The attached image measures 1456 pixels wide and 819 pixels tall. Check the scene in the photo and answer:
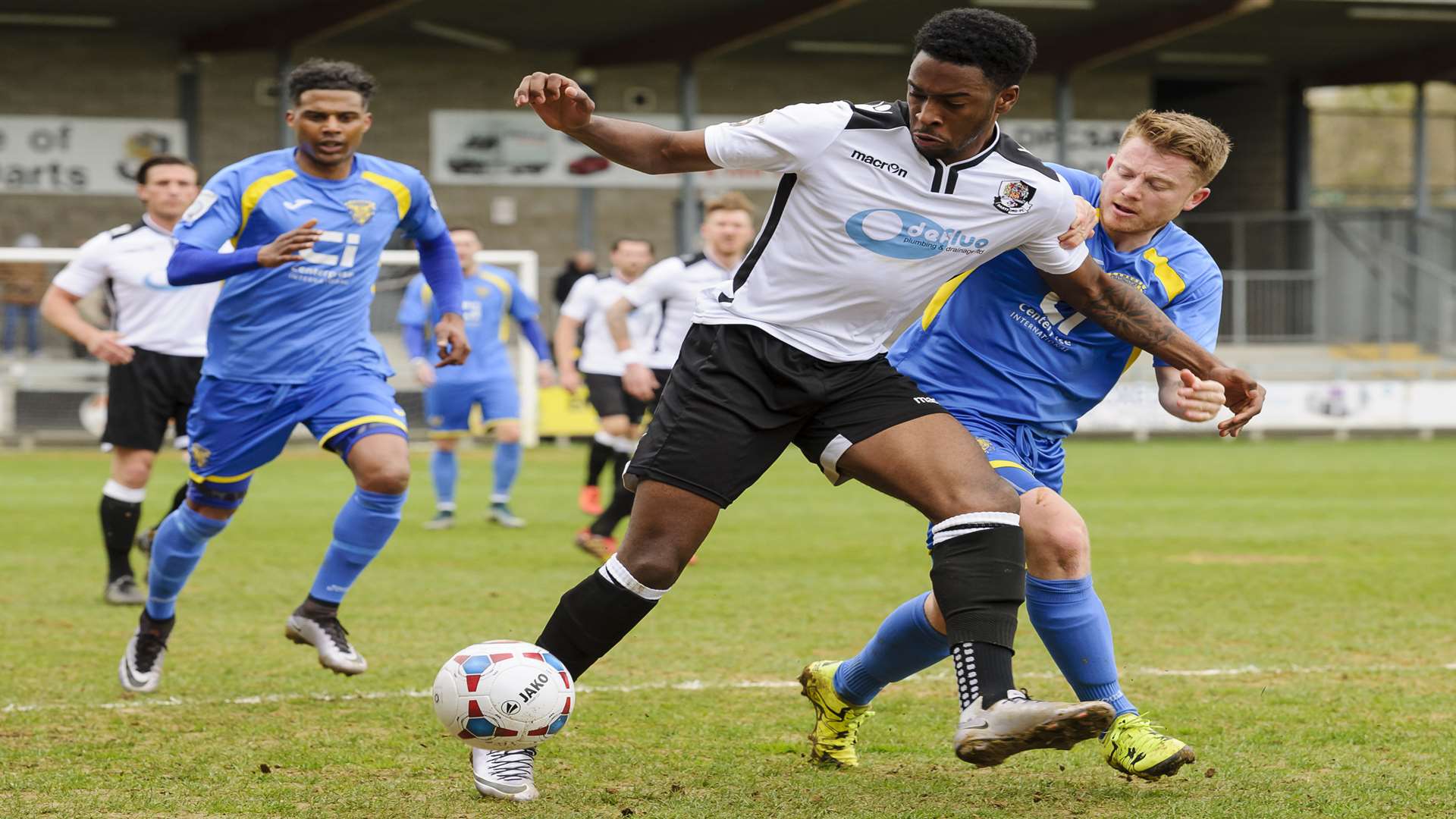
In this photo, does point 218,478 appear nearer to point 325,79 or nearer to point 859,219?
point 325,79

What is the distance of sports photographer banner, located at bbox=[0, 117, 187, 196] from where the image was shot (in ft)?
83.4

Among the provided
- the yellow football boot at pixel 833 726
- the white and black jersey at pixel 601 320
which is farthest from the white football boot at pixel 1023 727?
the white and black jersey at pixel 601 320

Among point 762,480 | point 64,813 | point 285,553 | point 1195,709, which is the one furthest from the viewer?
point 762,480

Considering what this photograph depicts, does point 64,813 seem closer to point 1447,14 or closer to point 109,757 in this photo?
point 109,757

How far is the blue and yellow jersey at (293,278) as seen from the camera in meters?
5.86

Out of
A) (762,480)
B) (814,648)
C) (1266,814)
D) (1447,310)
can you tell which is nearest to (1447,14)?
(1447,310)

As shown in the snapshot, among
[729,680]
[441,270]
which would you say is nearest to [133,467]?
[441,270]

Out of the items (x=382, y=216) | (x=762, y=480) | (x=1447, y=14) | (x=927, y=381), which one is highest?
(x=1447, y=14)

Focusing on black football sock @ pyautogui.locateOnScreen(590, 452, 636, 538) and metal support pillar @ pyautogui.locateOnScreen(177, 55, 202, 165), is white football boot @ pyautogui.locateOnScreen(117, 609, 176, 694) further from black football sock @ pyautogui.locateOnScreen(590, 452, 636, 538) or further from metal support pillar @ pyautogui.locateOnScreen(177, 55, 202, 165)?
metal support pillar @ pyautogui.locateOnScreen(177, 55, 202, 165)

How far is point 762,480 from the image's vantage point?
16.7 m

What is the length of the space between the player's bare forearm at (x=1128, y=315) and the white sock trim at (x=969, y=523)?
725 mm

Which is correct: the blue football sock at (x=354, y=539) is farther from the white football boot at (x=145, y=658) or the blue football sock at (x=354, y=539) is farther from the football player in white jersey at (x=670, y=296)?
→ the football player in white jersey at (x=670, y=296)

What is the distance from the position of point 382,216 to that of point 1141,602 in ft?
14.2

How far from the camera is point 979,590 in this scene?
4035mm
